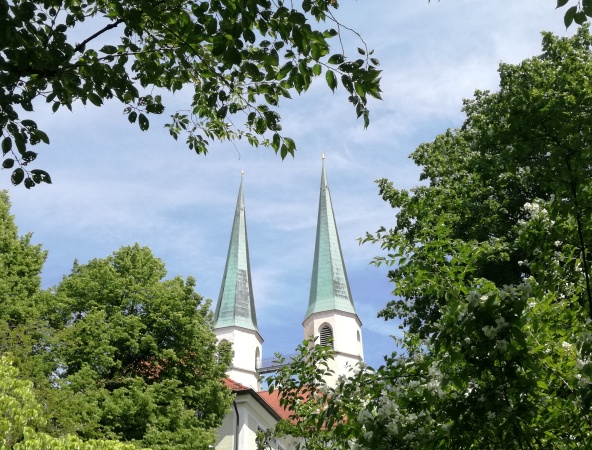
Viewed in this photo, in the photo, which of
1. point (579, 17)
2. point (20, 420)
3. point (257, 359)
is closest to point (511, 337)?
point (579, 17)

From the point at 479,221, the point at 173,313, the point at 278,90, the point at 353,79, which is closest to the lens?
the point at 353,79

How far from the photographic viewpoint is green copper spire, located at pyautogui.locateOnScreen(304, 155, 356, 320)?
53.4m

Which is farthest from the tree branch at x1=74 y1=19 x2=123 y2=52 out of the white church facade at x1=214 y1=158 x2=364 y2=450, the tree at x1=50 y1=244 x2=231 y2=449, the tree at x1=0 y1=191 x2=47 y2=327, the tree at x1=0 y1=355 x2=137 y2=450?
the white church facade at x1=214 y1=158 x2=364 y2=450

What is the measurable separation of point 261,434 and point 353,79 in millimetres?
5589

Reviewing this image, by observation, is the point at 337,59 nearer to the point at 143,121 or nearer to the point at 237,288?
the point at 143,121

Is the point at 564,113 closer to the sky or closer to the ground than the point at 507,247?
closer to the ground

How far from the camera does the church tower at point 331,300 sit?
5203cm

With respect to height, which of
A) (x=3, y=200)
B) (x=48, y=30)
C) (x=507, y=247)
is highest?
(x=3, y=200)

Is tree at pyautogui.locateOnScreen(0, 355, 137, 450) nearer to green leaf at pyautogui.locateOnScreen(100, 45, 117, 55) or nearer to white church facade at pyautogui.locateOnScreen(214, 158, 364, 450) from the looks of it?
green leaf at pyautogui.locateOnScreen(100, 45, 117, 55)

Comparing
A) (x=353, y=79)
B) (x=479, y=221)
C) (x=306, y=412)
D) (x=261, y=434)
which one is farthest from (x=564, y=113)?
(x=479, y=221)

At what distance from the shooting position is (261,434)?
26.8 feet

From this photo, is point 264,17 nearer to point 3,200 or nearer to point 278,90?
point 278,90

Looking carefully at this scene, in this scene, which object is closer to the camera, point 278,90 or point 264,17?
point 264,17

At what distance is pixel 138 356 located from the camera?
1981 cm
